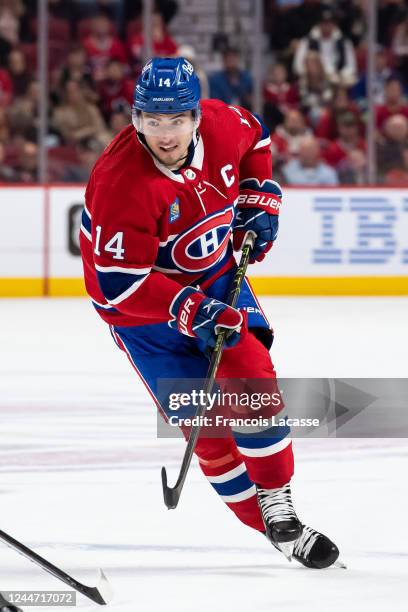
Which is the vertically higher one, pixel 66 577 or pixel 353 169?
pixel 66 577

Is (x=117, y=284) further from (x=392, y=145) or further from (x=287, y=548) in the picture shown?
(x=392, y=145)

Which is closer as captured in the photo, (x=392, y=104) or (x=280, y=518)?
(x=280, y=518)

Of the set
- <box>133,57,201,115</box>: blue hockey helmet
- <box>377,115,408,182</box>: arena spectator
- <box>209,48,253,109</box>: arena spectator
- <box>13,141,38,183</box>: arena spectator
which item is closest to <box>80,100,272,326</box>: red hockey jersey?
Result: <box>133,57,201,115</box>: blue hockey helmet

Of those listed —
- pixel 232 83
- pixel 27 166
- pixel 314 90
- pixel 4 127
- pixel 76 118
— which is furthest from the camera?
pixel 314 90

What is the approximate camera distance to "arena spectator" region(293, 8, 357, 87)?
388 inches

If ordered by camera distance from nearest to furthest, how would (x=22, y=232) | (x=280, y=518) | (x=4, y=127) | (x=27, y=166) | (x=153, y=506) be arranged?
(x=280, y=518), (x=153, y=506), (x=22, y=232), (x=27, y=166), (x=4, y=127)

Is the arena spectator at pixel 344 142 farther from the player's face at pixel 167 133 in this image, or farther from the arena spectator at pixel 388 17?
the player's face at pixel 167 133

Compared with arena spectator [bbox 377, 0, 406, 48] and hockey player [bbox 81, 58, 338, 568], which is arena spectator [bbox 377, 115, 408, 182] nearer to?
arena spectator [bbox 377, 0, 406, 48]

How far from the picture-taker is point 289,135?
9617 millimetres

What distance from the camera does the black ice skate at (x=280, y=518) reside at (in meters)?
3.00

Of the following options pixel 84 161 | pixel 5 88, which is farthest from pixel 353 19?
pixel 5 88

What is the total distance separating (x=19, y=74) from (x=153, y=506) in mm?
6070

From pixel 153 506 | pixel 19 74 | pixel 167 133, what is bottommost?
pixel 19 74

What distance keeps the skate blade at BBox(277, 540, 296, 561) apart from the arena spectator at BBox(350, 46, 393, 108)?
6.84 metres
